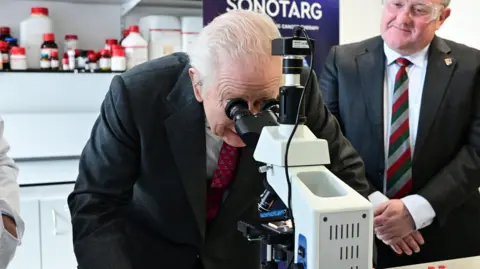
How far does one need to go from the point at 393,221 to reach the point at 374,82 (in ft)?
1.59

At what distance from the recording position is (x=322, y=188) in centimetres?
79

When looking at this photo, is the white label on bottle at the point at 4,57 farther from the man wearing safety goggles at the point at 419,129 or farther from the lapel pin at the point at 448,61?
the lapel pin at the point at 448,61

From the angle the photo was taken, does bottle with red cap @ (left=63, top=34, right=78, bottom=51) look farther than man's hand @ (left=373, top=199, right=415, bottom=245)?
Yes

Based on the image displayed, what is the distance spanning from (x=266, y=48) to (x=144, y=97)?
380 millimetres

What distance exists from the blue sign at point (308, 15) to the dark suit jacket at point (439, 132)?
73 centimetres

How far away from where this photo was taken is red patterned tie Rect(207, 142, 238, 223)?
1.30 meters

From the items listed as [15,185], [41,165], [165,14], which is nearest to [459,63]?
[15,185]

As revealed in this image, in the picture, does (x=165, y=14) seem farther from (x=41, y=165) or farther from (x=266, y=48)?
(x=266, y=48)

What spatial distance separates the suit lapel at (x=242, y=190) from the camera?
51.4 inches

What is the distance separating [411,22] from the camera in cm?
172

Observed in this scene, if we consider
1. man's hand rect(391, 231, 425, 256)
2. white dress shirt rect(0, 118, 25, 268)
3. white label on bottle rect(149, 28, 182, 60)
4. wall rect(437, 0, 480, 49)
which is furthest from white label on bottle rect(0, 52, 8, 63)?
wall rect(437, 0, 480, 49)

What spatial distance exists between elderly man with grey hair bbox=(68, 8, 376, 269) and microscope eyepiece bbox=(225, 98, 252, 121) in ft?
0.36

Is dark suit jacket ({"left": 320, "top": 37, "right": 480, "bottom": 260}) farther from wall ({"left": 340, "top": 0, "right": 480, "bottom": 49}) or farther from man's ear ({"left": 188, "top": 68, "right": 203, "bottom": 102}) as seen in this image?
wall ({"left": 340, "top": 0, "right": 480, "bottom": 49})

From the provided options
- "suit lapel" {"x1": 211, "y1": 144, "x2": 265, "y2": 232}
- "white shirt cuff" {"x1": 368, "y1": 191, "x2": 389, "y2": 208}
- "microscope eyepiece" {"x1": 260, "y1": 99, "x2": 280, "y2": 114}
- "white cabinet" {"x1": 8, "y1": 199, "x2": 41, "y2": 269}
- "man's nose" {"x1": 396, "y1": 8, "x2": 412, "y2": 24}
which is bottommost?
"white cabinet" {"x1": 8, "y1": 199, "x2": 41, "y2": 269}
